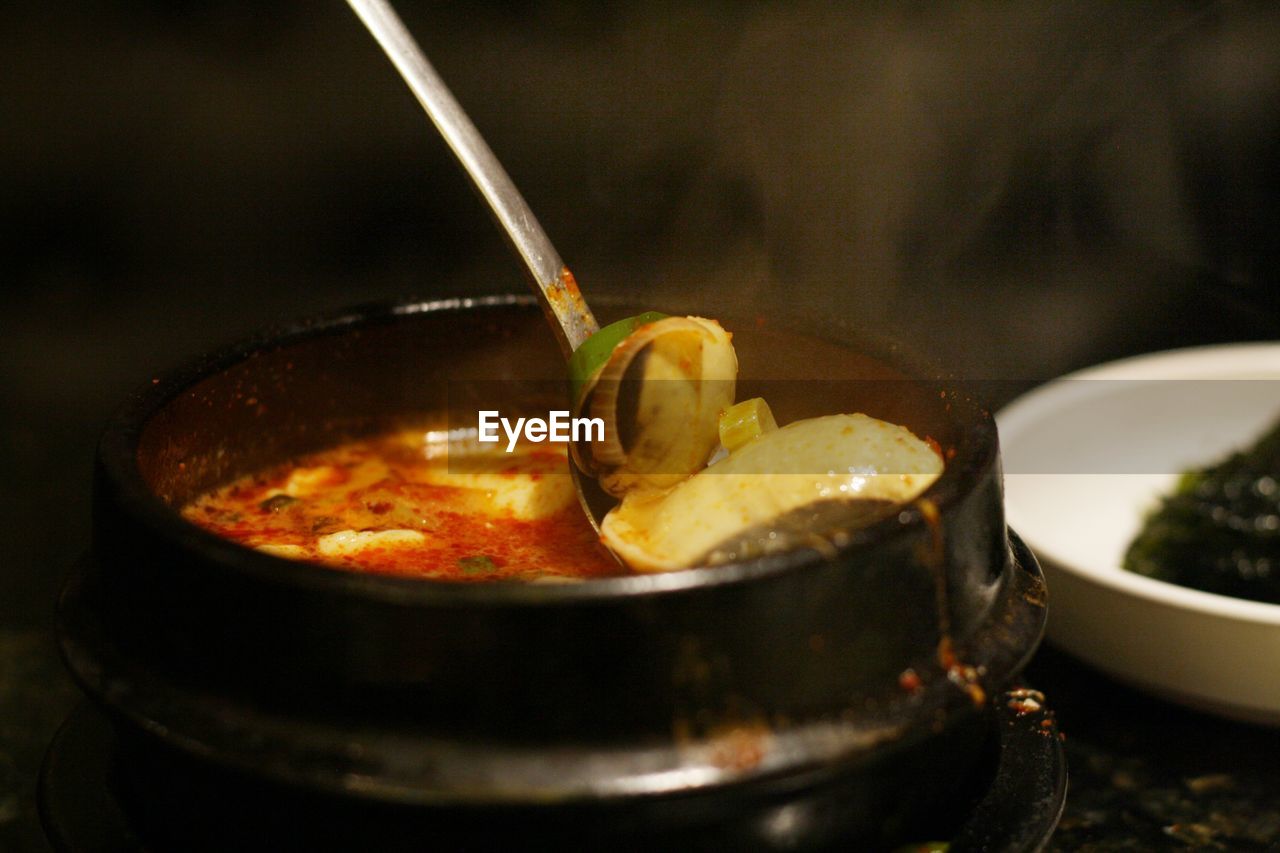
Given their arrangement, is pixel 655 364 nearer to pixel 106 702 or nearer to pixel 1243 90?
pixel 106 702

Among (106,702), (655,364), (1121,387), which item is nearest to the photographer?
(106,702)

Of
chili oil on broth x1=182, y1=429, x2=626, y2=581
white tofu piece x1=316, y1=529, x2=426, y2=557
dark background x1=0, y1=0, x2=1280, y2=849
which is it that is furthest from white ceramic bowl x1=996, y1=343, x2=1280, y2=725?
white tofu piece x1=316, y1=529, x2=426, y2=557

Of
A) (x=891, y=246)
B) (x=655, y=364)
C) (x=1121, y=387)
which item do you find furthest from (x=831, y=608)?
(x=891, y=246)

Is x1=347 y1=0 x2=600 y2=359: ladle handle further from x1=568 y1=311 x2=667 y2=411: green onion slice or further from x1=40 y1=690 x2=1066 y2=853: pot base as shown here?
x1=40 y1=690 x2=1066 y2=853: pot base

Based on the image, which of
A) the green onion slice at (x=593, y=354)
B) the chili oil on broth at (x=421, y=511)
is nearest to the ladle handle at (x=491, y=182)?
the green onion slice at (x=593, y=354)

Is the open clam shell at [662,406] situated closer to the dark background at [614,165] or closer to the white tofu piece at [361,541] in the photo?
the white tofu piece at [361,541]

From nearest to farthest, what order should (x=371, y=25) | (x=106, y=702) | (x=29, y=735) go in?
1. (x=106, y=702)
2. (x=371, y=25)
3. (x=29, y=735)

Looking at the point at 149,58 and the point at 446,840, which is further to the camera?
the point at 149,58
